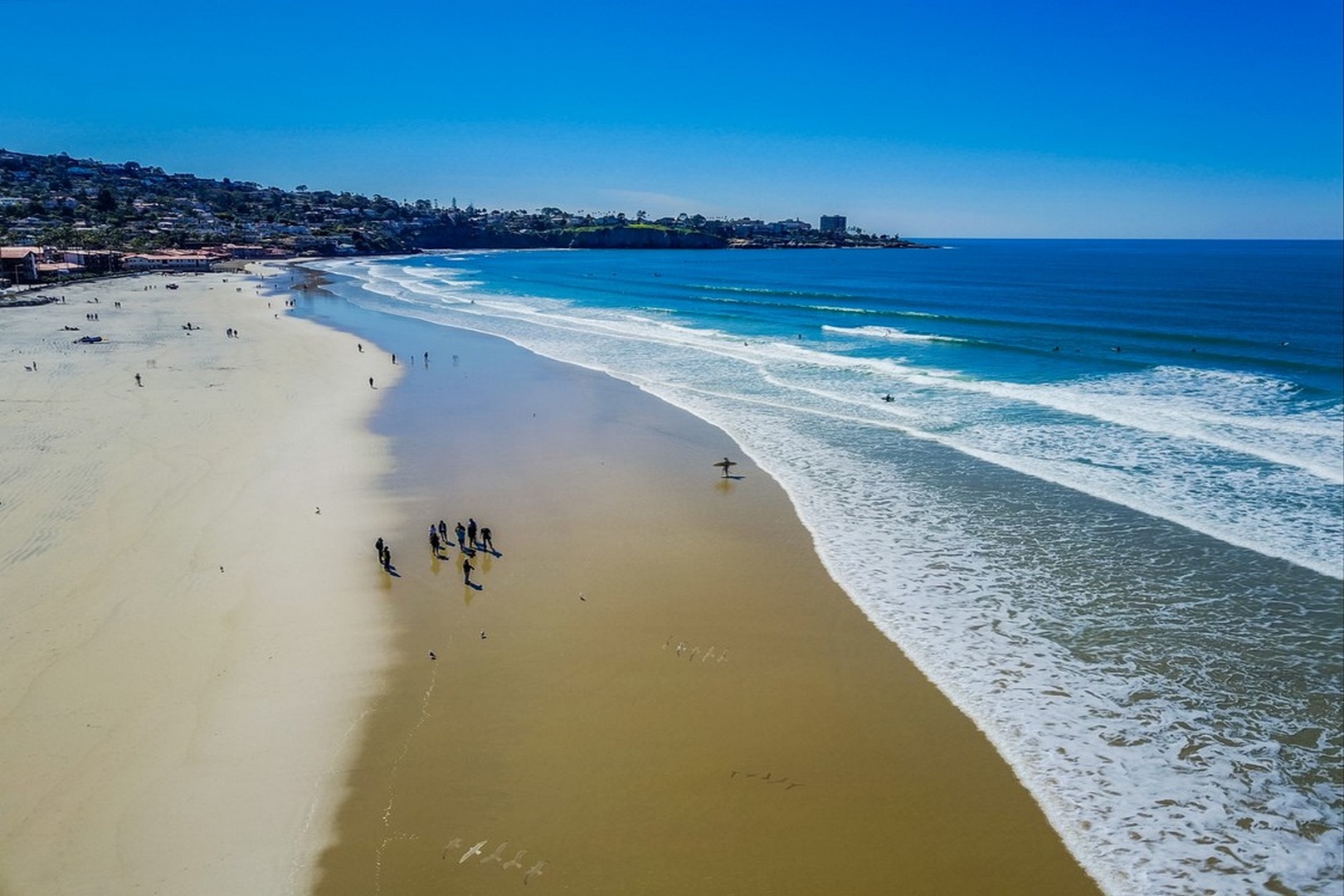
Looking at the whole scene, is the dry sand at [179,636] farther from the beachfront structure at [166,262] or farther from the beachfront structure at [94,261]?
the beachfront structure at [166,262]

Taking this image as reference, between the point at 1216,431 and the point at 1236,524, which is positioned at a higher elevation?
the point at 1216,431

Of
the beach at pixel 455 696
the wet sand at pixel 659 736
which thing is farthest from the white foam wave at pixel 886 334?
the wet sand at pixel 659 736

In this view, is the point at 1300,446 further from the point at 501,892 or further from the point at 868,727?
the point at 501,892

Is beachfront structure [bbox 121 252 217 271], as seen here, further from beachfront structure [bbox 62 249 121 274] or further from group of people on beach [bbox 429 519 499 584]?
group of people on beach [bbox 429 519 499 584]

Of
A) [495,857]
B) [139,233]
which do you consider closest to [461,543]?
[495,857]

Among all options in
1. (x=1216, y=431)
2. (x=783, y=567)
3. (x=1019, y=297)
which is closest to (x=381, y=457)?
(x=783, y=567)

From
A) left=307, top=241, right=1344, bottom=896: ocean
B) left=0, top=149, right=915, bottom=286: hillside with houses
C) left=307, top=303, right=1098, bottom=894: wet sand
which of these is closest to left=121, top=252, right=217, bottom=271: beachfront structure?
left=0, top=149, right=915, bottom=286: hillside with houses
